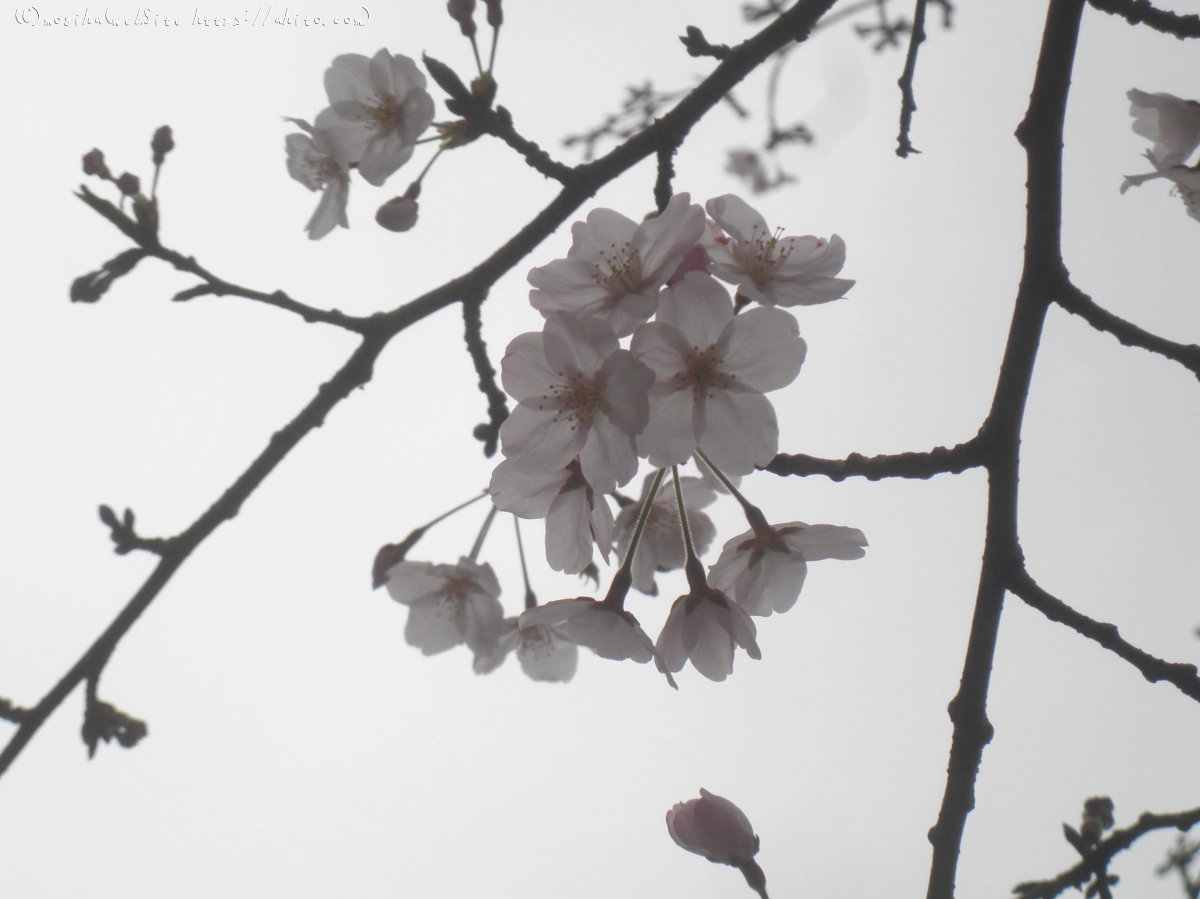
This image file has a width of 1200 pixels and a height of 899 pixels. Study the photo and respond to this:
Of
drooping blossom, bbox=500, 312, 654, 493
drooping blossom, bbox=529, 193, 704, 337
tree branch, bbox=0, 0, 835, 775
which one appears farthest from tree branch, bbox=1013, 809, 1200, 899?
tree branch, bbox=0, 0, 835, 775

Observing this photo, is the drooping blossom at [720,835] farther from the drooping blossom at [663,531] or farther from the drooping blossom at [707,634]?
the drooping blossom at [663,531]

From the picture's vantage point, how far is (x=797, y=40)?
74.6 inches

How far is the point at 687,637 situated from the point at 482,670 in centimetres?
103

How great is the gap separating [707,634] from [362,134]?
157cm

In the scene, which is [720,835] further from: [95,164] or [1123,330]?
[95,164]

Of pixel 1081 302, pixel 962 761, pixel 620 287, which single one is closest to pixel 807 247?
pixel 620 287

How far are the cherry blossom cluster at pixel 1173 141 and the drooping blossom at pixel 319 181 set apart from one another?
6.56ft

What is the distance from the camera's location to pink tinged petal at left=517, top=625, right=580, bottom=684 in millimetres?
2447

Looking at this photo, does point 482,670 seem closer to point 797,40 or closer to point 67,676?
point 67,676

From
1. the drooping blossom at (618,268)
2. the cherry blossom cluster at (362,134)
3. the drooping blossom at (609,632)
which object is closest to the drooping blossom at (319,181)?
the cherry blossom cluster at (362,134)

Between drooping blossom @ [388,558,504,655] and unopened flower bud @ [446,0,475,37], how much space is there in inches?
51.7

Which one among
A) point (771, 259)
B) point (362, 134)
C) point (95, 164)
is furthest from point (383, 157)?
point (771, 259)

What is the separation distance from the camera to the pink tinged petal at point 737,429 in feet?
4.24

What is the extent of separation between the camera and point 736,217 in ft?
4.66
